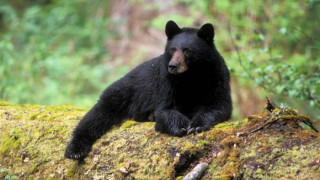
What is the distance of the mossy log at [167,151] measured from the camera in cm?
299

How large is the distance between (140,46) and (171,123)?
9.96 metres

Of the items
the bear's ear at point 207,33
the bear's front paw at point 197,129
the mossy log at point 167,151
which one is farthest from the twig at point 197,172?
the bear's ear at point 207,33

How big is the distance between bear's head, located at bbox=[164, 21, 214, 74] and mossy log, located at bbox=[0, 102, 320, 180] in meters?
0.91

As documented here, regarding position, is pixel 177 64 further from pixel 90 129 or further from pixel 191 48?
pixel 90 129

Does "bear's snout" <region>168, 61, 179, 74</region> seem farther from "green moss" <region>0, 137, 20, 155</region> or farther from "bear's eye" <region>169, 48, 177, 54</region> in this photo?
"green moss" <region>0, 137, 20, 155</region>

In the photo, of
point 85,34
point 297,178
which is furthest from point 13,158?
point 85,34

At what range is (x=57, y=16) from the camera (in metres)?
15.6

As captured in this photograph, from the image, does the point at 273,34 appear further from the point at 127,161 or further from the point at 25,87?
the point at 127,161

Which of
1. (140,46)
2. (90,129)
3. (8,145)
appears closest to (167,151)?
(90,129)

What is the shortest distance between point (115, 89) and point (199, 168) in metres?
2.50

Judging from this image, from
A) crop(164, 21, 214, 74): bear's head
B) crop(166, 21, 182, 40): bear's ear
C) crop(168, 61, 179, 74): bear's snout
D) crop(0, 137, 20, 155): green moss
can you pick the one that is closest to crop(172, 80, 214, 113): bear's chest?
crop(164, 21, 214, 74): bear's head

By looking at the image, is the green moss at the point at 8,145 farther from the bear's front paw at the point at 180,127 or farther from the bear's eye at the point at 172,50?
A: the bear's eye at the point at 172,50

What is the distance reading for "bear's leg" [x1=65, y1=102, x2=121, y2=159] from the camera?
4.07 m

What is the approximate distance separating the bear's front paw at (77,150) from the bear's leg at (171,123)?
0.80m
